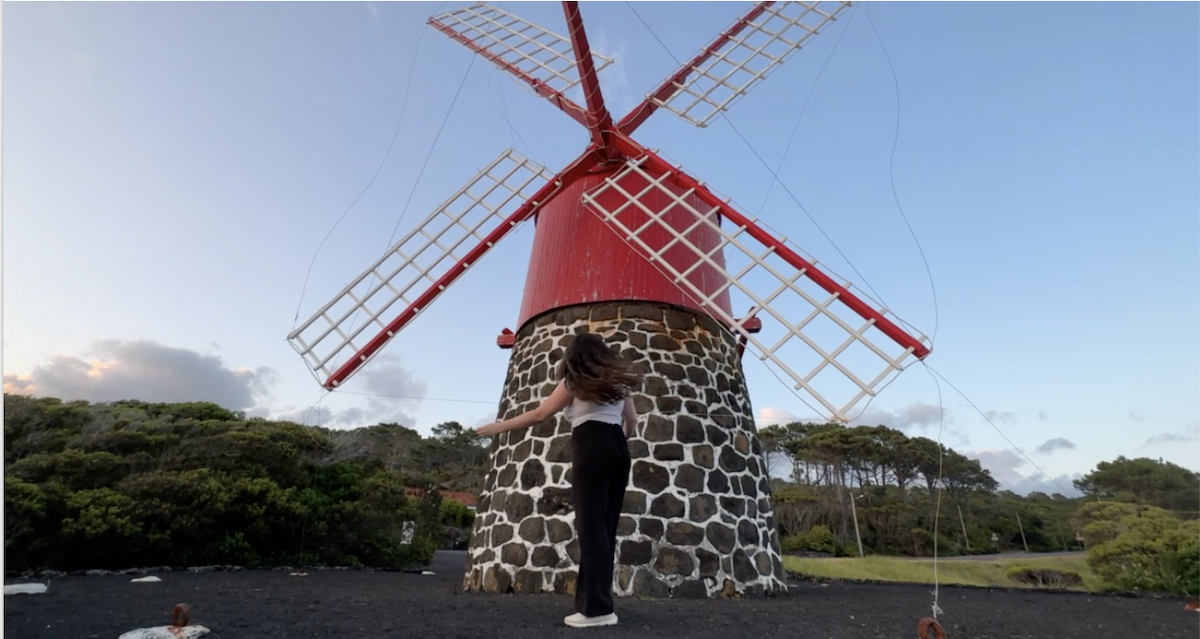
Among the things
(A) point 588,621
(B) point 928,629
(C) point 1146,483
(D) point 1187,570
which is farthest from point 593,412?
(C) point 1146,483

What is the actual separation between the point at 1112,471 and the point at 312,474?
84.2 ft

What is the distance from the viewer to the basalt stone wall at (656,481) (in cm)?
571

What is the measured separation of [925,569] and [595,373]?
12384 mm

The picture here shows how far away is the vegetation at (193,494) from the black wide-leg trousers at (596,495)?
6989mm

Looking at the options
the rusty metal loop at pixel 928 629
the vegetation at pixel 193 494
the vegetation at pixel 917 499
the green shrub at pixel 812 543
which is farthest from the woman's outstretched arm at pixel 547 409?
the green shrub at pixel 812 543

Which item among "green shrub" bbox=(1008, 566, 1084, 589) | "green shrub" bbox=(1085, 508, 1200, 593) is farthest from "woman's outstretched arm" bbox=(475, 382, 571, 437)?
"green shrub" bbox=(1008, 566, 1084, 589)

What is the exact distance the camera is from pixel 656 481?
5934mm

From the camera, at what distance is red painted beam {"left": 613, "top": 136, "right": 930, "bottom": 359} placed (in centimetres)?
543

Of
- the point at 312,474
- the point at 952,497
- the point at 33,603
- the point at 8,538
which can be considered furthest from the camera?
the point at 952,497

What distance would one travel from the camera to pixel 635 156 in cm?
767

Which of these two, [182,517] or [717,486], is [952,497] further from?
[182,517]

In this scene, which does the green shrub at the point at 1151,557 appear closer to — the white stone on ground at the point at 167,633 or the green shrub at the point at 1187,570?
the green shrub at the point at 1187,570

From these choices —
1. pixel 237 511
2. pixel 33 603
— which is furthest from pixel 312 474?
pixel 33 603

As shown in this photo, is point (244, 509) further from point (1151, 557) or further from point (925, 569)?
point (1151, 557)
